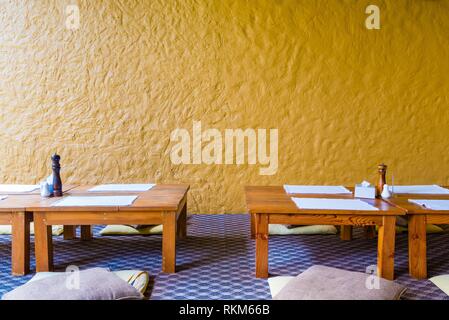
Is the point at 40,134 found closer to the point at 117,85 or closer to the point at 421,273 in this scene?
the point at 117,85

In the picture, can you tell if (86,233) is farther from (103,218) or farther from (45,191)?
(103,218)

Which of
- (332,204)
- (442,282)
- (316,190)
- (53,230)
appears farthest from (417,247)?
(53,230)

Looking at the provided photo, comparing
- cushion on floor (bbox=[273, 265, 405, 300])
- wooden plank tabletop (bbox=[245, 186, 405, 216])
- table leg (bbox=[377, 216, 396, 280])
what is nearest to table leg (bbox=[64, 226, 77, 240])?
wooden plank tabletop (bbox=[245, 186, 405, 216])

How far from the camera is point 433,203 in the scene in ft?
8.59

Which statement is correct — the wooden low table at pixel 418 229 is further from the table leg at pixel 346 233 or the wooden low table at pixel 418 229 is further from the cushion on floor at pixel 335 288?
the table leg at pixel 346 233

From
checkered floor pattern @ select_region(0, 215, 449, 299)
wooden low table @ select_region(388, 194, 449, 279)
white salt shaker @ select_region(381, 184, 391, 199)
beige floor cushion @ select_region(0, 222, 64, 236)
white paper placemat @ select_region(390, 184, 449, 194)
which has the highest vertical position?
white salt shaker @ select_region(381, 184, 391, 199)

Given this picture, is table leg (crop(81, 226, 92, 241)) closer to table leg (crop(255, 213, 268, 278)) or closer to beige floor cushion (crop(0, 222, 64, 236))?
beige floor cushion (crop(0, 222, 64, 236))

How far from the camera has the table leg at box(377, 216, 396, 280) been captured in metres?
2.45

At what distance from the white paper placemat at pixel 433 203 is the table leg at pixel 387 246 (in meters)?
0.27

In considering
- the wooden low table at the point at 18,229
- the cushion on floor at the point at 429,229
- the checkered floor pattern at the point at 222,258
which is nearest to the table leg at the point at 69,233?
the checkered floor pattern at the point at 222,258

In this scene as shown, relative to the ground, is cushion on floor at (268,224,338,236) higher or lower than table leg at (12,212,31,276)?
lower

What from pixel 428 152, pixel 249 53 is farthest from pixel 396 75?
pixel 249 53

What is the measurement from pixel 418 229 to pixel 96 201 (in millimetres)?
1936

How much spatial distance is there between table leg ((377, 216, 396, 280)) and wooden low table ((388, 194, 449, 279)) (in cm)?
13
